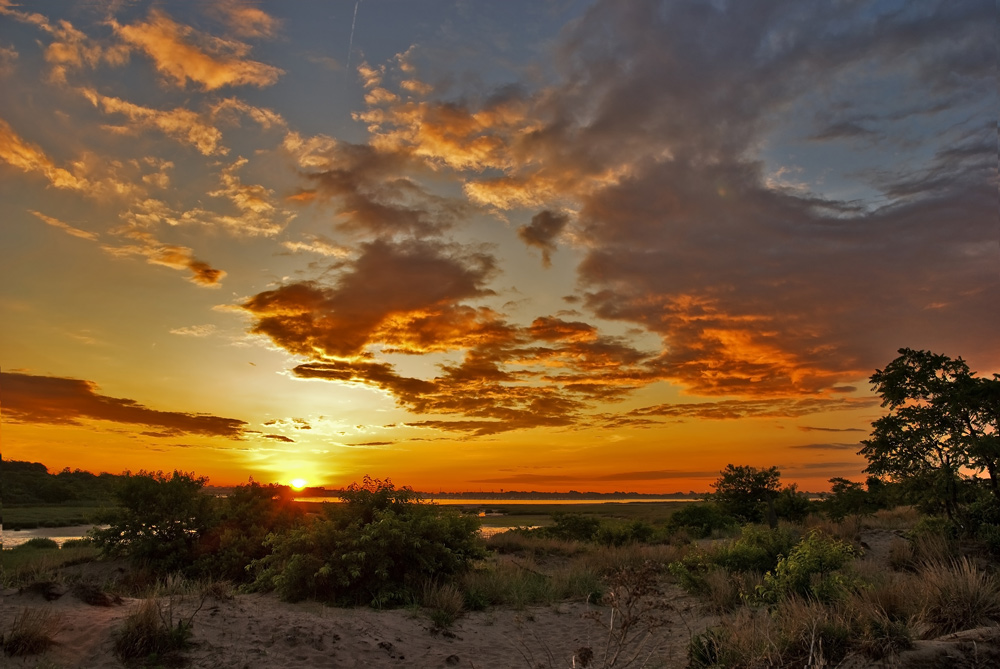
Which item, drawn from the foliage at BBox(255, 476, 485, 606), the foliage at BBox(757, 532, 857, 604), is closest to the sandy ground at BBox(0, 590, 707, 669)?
the foliage at BBox(255, 476, 485, 606)

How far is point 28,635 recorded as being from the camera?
9.95 m

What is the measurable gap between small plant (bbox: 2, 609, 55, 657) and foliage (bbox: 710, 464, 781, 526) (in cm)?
3706

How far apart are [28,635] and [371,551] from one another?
28.4 ft

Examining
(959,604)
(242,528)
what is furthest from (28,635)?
(959,604)

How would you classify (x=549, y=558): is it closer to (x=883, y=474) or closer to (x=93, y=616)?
(x=883, y=474)

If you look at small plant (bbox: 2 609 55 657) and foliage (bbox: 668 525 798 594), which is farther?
foliage (bbox: 668 525 798 594)

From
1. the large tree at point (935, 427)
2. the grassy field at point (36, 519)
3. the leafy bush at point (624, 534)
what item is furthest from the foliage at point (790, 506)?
the grassy field at point (36, 519)

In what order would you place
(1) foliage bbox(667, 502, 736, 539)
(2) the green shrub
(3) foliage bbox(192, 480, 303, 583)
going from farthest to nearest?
(1) foliage bbox(667, 502, 736, 539) < (2) the green shrub < (3) foliage bbox(192, 480, 303, 583)

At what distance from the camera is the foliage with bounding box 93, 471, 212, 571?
20.9 meters

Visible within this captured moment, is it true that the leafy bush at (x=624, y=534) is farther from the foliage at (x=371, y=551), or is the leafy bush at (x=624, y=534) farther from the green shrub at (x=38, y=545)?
the green shrub at (x=38, y=545)

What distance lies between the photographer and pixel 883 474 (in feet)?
67.7

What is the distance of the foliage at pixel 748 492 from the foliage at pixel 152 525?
3134cm

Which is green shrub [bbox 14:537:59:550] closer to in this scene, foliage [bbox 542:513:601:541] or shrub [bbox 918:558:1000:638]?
foliage [bbox 542:513:601:541]

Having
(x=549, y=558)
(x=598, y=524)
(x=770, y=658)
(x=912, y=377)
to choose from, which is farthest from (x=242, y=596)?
(x=598, y=524)
